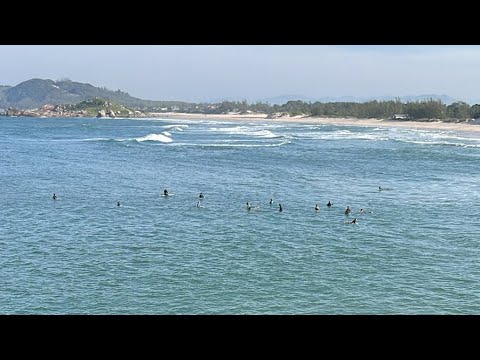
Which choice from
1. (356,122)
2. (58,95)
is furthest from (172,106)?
(356,122)

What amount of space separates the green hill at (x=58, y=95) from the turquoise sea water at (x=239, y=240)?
148m

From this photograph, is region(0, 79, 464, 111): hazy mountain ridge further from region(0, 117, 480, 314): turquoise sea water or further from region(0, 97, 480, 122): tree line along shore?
region(0, 117, 480, 314): turquoise sea water

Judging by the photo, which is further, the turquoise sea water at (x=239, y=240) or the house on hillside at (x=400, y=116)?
the house on hillside at (x=400, y=116)

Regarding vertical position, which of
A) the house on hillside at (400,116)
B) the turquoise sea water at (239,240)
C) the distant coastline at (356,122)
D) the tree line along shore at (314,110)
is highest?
the tree line along shore at (314,110)

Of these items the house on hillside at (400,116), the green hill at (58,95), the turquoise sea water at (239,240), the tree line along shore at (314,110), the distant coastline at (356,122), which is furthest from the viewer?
the green hill at (58,95)

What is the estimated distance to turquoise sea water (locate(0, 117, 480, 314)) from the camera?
468 inches

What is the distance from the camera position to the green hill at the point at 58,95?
174 meters

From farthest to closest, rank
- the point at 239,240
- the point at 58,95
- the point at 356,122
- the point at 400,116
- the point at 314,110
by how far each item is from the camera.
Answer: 1. the point at 58,95
2. the point at 314,110
3. the point at 356,122
4. the point at 400,116
5. the point at 239,240

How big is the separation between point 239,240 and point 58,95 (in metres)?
174

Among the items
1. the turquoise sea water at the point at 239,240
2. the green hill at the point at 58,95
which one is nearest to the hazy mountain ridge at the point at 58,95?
the green hill at the point at 58,95

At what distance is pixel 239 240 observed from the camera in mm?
16781

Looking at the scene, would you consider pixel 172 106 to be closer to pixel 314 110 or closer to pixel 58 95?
pixel 58 95

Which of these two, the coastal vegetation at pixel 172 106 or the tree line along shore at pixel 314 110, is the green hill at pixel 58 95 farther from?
the tree line along shore at pixel 314 110
